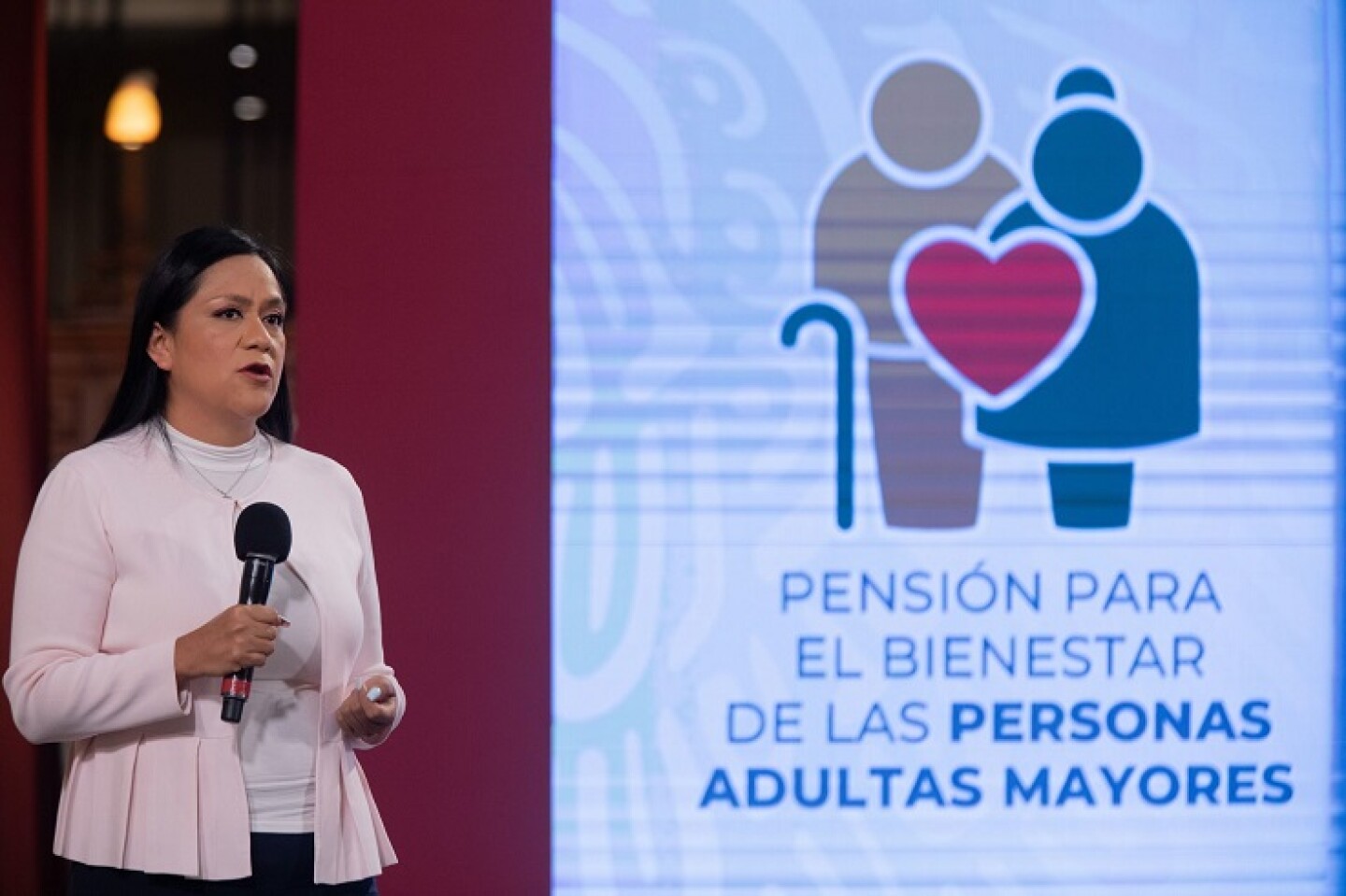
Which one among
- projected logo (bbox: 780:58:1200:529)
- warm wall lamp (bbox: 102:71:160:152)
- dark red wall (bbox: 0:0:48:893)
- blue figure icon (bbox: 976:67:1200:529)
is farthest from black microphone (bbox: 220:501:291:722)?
warm wall lamp (bbox: 102:71:160:152)

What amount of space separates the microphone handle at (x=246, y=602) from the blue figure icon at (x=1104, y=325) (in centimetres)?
229

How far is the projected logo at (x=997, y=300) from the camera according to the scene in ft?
12.8

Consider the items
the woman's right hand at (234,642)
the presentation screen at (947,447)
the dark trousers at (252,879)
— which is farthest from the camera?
the presentation screen at (947,447)

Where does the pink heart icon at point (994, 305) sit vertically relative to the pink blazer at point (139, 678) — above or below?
above

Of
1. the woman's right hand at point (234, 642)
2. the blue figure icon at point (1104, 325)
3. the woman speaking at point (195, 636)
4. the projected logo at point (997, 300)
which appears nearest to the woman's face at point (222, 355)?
the woman speaking at point (195, 636)

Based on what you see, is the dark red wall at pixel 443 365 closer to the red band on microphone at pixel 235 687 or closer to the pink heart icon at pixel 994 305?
the pink heart icon at pixel 994 305

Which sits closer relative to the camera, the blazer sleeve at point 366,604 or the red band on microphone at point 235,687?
the red band on microphone at point 235,687

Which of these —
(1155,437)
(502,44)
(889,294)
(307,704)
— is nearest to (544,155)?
(502,44)

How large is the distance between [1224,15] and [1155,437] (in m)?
1.02

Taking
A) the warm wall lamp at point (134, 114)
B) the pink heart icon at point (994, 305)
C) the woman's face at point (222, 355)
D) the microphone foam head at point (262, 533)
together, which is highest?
the warm wall lamp at point (134, 114)

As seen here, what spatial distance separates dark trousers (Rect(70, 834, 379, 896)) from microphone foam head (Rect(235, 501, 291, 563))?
0.36 meters

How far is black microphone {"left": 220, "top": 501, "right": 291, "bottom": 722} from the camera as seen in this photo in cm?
201

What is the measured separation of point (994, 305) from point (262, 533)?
2287 millimetres

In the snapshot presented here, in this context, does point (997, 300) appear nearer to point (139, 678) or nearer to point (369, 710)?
point (369, 710)
